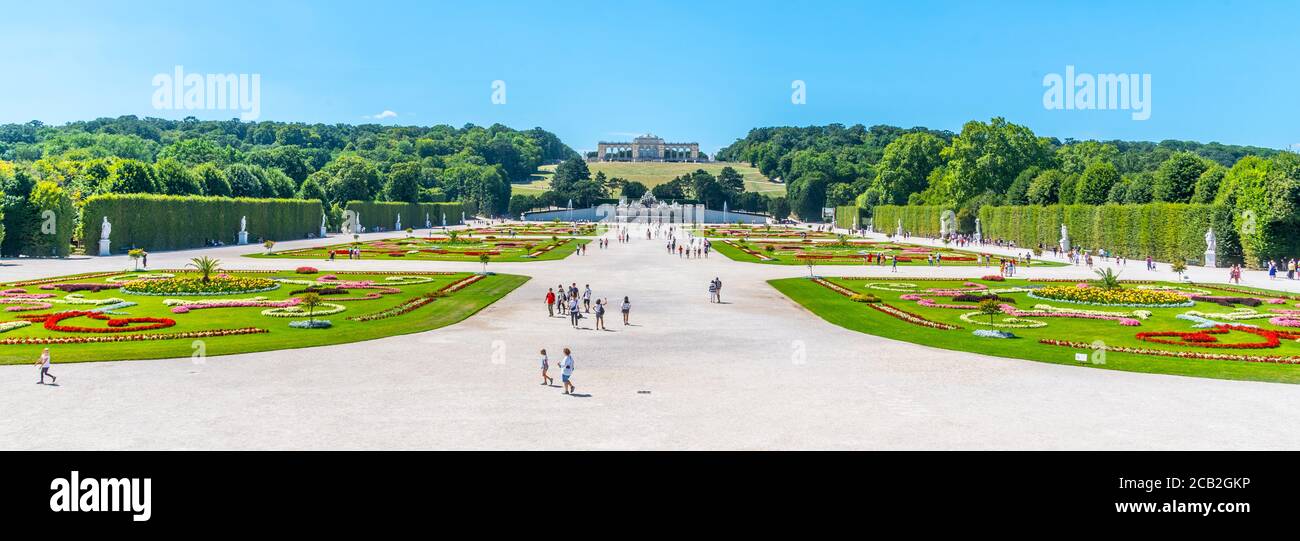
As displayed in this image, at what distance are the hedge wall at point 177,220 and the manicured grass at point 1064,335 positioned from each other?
138 ft

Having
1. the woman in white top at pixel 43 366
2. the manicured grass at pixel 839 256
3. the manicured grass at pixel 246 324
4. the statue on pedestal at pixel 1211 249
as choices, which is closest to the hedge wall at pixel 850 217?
the manicured grass at pixel 839 256

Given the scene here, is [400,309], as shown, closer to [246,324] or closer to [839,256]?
[246,324]

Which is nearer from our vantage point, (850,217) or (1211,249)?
(1211,249)

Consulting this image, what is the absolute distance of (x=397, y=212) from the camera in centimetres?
12194

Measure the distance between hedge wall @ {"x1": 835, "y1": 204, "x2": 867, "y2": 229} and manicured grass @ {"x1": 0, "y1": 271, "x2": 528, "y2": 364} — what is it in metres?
96.7

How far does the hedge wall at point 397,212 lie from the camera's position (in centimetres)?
11194

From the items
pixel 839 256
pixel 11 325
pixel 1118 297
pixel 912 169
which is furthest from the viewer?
pixel 912 169

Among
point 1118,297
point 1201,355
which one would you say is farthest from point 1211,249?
point 1201,355

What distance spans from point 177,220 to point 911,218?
72.2m

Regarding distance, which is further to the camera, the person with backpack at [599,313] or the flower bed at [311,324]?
the person with backpack at [599,313]

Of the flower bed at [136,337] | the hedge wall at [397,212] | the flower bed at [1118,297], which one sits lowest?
the flower bed at [136,337]

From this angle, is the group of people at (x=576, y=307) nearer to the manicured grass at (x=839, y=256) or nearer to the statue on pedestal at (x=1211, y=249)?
the manicured grass at (x=839, y=256)

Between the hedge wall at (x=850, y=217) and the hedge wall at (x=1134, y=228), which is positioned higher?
the hedge wall at (x=850, y=217)
